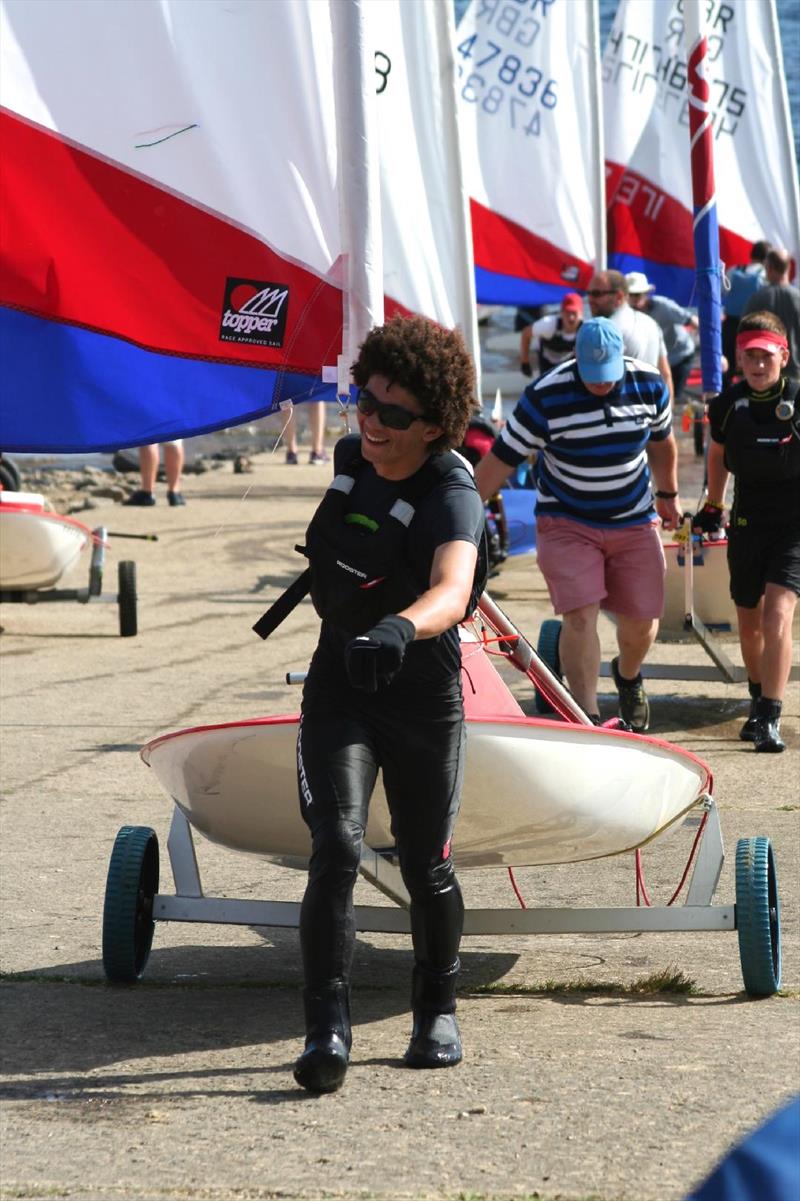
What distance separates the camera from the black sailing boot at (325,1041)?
13.1 ft

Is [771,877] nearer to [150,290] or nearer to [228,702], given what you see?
[150,290]

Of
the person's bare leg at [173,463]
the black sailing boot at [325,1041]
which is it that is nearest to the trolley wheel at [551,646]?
the black sailing boot at [325,1041]

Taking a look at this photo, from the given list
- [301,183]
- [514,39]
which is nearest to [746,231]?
[514,39]

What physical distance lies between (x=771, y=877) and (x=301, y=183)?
2157 millimetres

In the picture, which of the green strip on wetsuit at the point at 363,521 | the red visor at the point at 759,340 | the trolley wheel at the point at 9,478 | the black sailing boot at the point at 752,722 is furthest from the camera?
the trolley wheel at the point at 9,478

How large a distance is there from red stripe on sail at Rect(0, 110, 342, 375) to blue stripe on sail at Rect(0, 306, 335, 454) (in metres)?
0.04

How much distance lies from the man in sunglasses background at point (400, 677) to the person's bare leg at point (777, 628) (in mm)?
3713

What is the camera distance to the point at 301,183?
5387mm

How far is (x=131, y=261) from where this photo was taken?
530 cm

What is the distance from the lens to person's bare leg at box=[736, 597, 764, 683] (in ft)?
26.8

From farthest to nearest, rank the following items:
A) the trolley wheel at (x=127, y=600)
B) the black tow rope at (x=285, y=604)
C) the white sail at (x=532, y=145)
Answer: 1. the white sail at (x=532, y=145)
2. the trolley wheel at (x=127, y=600)
3. the black tow rope at (x=285, y=604)

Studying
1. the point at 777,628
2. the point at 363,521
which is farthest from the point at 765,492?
the point at 363,521

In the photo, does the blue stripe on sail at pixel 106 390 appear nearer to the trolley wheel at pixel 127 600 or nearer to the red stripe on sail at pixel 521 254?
the trolley wheel at pixel 127 600

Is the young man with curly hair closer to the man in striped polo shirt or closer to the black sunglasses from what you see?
the man in striped polo shirt
